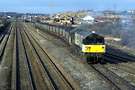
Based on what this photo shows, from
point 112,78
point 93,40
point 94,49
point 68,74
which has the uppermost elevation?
point 93,40

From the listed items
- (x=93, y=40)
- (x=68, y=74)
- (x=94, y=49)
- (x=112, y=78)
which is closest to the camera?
(x=112, y=78)

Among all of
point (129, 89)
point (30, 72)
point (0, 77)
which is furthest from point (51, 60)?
point (129, 89)

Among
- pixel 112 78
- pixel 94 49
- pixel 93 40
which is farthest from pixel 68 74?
pixel 93 40

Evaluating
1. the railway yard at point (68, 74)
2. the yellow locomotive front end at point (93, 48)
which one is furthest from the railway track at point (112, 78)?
the yellow locomotive front end at point (93, 48)

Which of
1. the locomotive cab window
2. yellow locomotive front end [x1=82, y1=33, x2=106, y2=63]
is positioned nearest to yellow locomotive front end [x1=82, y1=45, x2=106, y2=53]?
yellow locomotive front end [x1=82, y1=33, x2=106, y2=63]

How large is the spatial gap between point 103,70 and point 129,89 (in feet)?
22.4

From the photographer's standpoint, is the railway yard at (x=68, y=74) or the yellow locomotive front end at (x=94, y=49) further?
the yellow locomotive front end at (x=94, y=49)

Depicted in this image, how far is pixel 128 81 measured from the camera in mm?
21688

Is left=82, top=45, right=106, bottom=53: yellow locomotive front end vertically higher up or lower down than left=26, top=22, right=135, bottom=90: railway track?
higher up

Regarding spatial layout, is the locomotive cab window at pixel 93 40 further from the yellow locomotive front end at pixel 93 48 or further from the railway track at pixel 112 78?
the railway track at pixel 112 78

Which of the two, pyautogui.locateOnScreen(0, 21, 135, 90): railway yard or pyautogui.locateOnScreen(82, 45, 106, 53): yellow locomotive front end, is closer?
pyautogui.locateOnScreen(0, 21, 135, 90): railway yard

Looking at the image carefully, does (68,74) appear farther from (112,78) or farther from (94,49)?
(94,49)

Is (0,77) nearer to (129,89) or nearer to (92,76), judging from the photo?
(92,76)

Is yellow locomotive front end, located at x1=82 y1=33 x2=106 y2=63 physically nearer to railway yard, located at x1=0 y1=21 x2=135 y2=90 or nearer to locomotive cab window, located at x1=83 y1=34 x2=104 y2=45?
locomotive cab window, located at x1=83 y1=34 x2=104 y2=45
